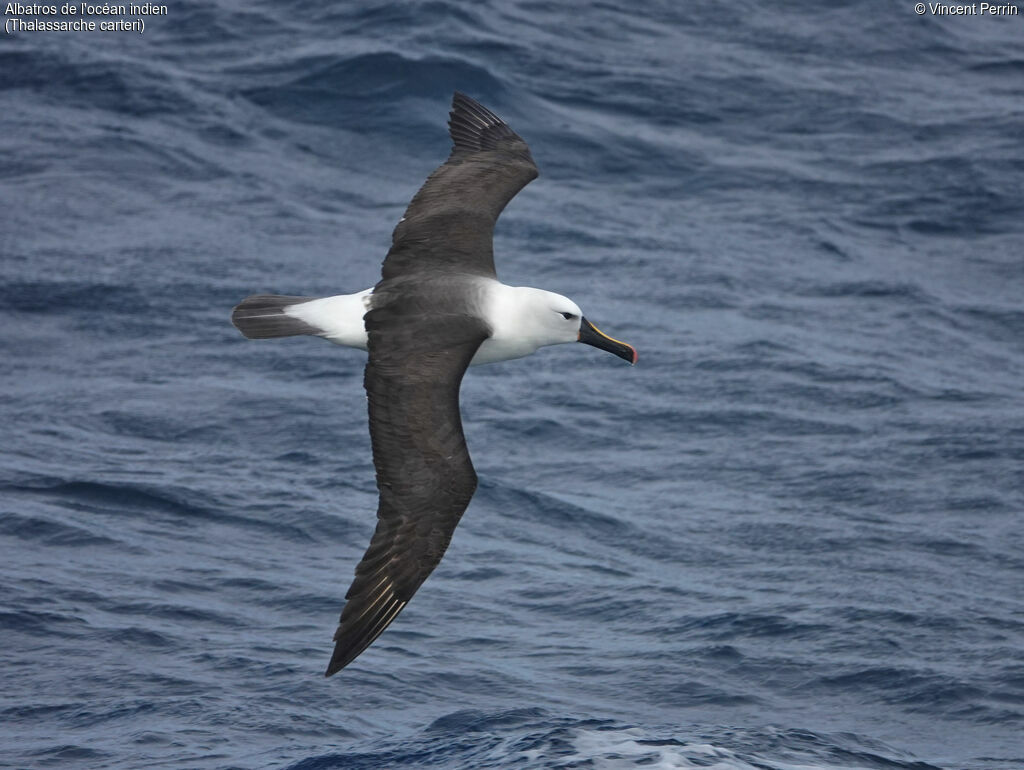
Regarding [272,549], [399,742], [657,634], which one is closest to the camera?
[399,742]

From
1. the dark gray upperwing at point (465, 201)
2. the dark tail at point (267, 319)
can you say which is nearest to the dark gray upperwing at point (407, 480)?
the dark tail at point (267, 319)

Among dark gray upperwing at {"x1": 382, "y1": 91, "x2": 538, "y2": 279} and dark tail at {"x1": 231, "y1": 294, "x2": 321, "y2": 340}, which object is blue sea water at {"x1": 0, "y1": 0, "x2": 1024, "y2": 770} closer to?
dark tail at {"x1": 231, "y1": 294, "x2": 321, "y2": 340}

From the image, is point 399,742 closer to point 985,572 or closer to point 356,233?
point 985,572

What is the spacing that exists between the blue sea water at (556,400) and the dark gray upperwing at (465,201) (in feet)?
9.00

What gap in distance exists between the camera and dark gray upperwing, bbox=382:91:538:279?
10.5 metres

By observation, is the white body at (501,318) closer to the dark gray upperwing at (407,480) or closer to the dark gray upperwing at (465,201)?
the dark gray upperwing at (465,201)

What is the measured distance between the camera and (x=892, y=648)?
39.0 feet

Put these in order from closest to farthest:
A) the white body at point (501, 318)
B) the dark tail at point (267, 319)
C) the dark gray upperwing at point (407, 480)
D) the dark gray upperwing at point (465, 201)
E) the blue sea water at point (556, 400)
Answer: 1. the dark gray upperwing at point (407, 480)
2. the white body at point (501, 318)
3. the dark tail at point (267, 319)
4. the dark gray upperwing at point (465, 201)
5. the blue sea water at point (556, 400)

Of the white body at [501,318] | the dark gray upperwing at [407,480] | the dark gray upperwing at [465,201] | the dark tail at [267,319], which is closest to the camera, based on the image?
the dark gray upperwing at [407,480]

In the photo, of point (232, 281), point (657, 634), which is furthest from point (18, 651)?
point (232, 281)

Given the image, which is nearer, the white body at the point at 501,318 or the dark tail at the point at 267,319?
the white body at the point at 501,318

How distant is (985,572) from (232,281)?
24.9 ft

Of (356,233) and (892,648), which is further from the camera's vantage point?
(356,233)

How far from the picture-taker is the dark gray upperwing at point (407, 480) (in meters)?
8.68
